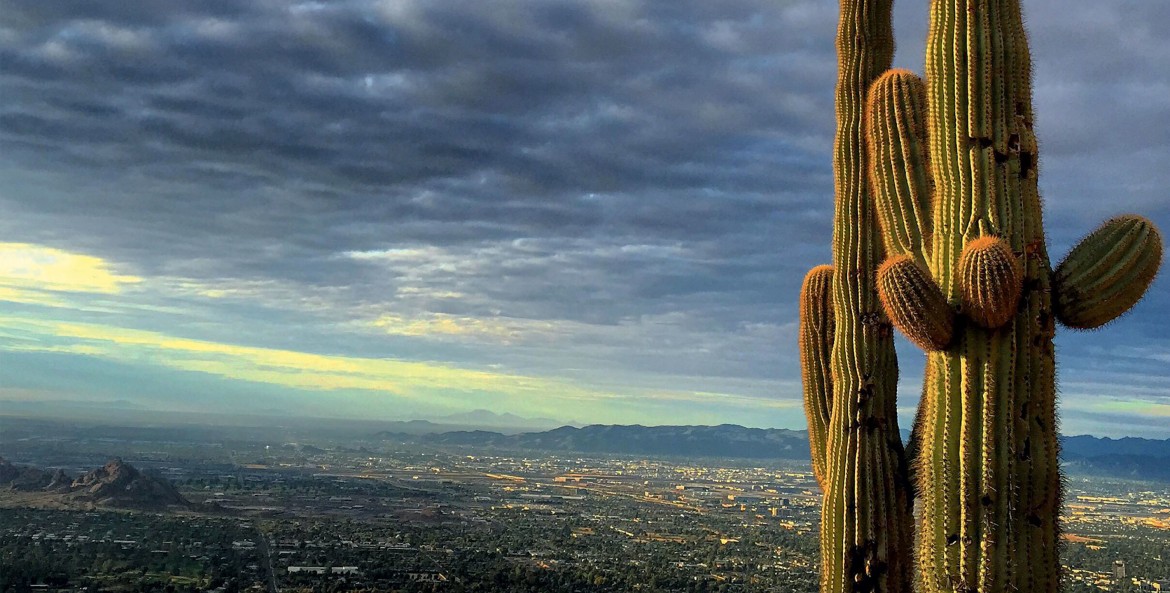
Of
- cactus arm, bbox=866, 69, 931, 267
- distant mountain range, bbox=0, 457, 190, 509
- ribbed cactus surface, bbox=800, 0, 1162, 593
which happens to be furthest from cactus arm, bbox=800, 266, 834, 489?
distant mountain range, bbox=0, 457, 190, 509

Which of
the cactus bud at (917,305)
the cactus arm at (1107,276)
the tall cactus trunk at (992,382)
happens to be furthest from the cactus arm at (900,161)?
the cactus arm at (1107,276)

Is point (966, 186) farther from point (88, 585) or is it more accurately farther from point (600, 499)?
point (600, 499)

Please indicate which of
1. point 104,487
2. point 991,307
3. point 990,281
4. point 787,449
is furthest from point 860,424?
point 787,449

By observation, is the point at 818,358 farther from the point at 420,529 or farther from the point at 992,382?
the point at 420,529

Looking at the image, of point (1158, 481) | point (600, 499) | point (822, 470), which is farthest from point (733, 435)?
point (822, 470)

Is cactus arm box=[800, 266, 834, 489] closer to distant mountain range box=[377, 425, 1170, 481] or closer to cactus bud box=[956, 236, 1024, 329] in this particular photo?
cactus bud box=[956, 236, 1024, 329]

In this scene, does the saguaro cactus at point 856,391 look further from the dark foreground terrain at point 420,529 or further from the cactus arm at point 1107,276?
the cactus arm at point 1107,276
